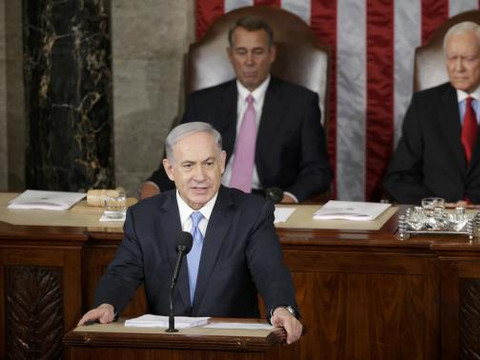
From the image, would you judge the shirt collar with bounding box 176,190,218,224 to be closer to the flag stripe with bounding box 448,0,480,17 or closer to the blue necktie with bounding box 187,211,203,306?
the blue necktie with bounding box 187,211,203,306

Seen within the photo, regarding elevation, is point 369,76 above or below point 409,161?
above

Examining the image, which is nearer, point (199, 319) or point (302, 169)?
point (199, 319)

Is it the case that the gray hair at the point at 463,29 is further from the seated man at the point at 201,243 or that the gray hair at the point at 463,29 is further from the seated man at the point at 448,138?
the seated man at the point at 201,243

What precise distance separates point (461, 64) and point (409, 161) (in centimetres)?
55

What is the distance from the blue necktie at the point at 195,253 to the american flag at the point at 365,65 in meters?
3.34

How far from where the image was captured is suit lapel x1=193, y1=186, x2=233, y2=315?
13.3 ft

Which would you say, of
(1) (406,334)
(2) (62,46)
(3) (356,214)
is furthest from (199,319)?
(2) (62,46)

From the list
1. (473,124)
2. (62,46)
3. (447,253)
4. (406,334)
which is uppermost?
(62,46)

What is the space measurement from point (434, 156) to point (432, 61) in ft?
2.22

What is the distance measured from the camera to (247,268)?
4.09m

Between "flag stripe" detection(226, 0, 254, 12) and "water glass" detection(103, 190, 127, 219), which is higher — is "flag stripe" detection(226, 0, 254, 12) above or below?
above

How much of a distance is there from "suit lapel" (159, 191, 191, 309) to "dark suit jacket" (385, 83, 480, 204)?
239 cm

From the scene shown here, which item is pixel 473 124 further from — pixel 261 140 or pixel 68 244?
pixel 68 244

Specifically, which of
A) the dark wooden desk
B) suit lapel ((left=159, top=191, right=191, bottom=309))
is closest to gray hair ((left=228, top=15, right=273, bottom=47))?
the dark wooden desk
